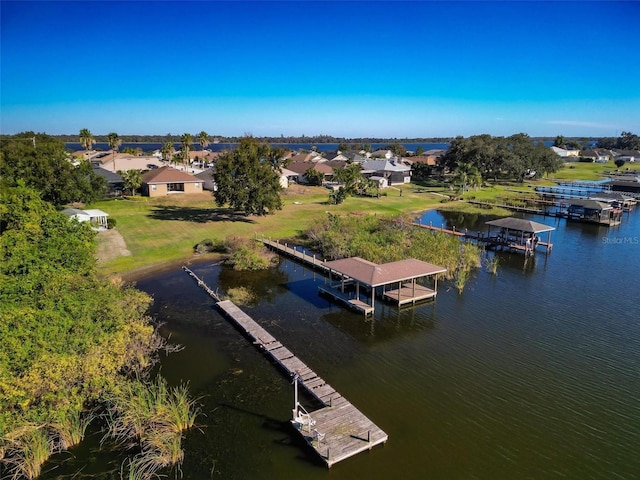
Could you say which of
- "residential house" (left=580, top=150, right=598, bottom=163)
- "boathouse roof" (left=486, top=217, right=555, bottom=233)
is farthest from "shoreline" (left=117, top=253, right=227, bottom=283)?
"residential house" (left=580, top=150, right=598, bottom=163)

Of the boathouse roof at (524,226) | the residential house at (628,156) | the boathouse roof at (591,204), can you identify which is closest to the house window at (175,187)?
the boathouse roof at (524,226)

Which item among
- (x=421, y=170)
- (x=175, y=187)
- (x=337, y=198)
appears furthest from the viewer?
(x=421, y=170)

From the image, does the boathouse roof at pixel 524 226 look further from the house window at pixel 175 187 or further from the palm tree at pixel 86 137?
the palm tree at pixel 86 137

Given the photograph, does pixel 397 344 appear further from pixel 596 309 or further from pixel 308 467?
pixel 596 309

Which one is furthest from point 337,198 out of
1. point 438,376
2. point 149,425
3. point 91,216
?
point 149,425

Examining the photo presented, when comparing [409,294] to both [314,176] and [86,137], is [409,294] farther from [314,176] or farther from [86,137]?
[86,137]

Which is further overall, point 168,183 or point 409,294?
point 168,183

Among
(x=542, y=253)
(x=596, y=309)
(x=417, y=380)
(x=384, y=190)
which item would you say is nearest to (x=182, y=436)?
(x=417, y=380)

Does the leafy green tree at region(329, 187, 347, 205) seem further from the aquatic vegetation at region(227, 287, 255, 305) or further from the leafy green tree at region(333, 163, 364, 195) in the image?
the aquatic vegetation at region(227, 287, 255, 305)
